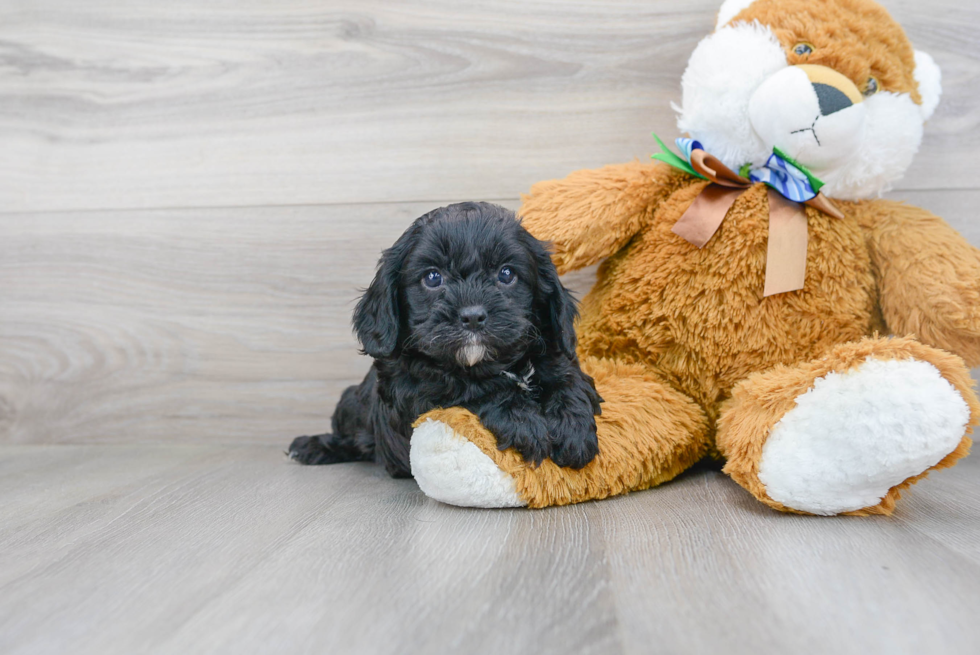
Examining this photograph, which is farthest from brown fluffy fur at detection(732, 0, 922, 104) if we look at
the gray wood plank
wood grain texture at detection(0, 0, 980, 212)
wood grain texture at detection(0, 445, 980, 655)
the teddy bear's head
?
the gray wood plank

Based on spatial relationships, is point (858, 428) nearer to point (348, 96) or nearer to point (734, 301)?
point (734, 301)

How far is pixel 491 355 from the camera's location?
4.17 feet

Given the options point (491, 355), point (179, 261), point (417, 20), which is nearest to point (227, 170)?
point (179, 261)

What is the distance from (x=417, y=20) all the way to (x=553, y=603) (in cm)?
153

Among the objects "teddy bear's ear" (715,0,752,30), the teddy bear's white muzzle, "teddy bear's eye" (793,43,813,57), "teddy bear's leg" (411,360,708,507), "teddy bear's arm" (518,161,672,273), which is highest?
"teddy bear's ear" (715,0,752,30)

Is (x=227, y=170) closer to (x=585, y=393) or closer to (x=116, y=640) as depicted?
(x=585, y=393)

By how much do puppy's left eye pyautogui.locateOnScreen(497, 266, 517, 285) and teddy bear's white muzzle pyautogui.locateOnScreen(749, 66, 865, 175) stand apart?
597 millimetres

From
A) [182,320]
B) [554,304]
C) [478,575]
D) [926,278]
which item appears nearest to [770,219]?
[926,278]

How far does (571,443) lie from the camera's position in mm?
1298

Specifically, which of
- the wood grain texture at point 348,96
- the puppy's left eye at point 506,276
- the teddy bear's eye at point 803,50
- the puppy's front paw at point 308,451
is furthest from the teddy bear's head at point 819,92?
the puppy's front paw at point 308,451

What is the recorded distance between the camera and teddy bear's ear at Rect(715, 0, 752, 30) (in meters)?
1.57

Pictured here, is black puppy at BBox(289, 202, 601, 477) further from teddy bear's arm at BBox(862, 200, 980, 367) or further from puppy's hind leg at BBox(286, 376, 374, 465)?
teddy bear's arm at BBox(862, 200, 980, 367)

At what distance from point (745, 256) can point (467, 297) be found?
23.6 inches

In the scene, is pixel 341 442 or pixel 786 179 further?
pixel 341 442
